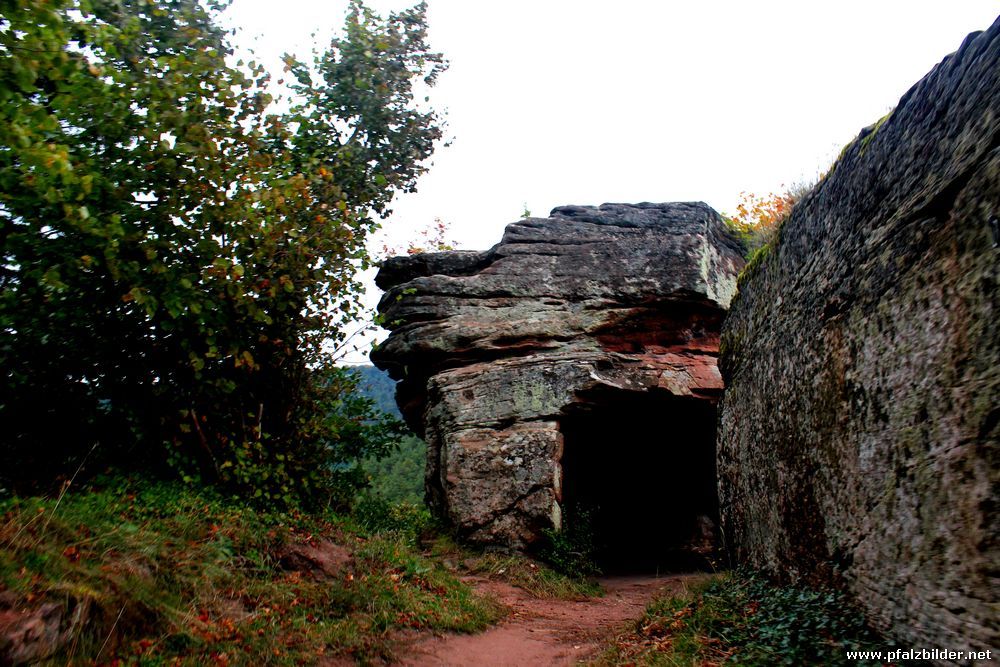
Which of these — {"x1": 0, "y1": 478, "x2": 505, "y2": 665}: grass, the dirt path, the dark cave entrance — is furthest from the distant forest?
{"x1": 0, "y1": 478, "x2": 505, "y2": 665}: grass

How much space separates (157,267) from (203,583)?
2.81 metres

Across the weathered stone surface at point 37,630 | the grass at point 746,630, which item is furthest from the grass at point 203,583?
the grass at point 746,630

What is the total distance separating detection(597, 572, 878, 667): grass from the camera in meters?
4.09

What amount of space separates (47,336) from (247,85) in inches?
127

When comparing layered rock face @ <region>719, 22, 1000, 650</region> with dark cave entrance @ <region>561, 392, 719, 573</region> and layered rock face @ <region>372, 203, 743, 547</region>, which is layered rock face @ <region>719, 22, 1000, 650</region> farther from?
dark cave entrance @ <region>561, 392, 719, 573</region>

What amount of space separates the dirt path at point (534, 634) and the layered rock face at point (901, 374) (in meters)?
1.99

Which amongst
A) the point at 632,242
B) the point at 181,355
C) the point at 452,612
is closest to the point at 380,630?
the point at 452,612

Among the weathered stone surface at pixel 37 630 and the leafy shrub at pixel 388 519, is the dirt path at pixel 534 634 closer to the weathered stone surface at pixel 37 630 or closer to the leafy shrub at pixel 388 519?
the leafy shrub at pixel 388 519

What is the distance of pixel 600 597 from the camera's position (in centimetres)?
865

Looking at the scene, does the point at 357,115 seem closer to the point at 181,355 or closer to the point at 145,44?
the point at 145,44

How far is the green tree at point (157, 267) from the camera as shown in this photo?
5.26 m

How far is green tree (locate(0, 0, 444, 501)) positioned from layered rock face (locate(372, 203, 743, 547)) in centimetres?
231

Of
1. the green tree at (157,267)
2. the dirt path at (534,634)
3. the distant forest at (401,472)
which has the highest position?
the green tree at (157,267)

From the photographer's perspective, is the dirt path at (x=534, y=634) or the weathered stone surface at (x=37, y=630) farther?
the dirt path at (x=534, y=634)
